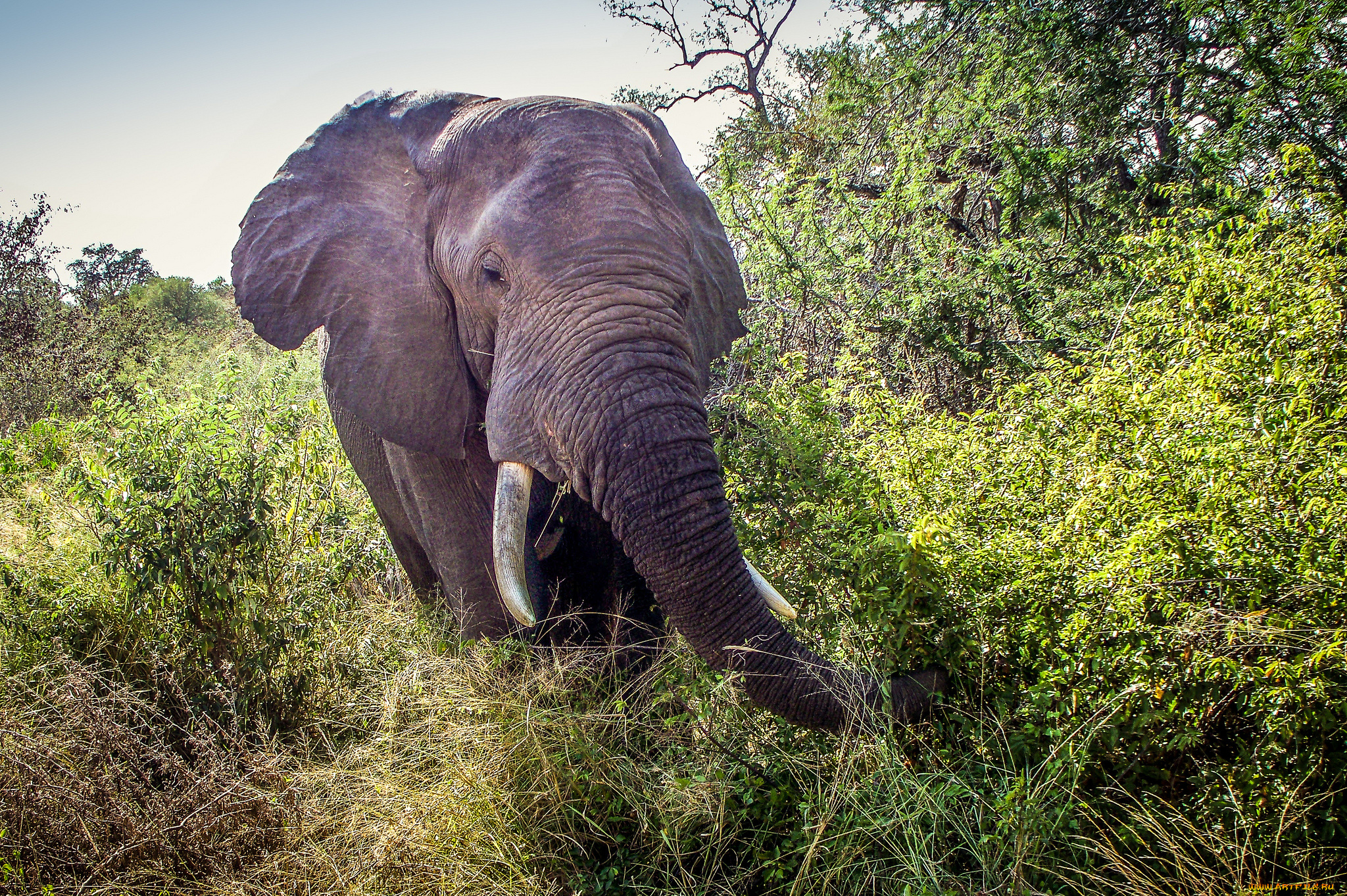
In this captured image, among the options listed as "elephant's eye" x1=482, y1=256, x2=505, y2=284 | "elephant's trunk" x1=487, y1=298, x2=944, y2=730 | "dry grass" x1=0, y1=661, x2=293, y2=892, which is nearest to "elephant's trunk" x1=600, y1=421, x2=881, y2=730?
"elephant's trunk" x1=487, y1=298, x2=944, y2=730

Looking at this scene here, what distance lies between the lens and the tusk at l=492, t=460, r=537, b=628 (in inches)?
127

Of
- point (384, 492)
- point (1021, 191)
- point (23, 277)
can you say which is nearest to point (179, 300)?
point (23, 277)

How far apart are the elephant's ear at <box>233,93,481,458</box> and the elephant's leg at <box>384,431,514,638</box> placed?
0.24 meters

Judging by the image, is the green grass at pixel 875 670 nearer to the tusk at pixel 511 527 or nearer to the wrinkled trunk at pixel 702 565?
the wrinkled trunk at pixel 702 565

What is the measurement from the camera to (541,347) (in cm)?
317

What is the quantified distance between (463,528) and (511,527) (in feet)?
2.78

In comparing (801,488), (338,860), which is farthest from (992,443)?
(338,860)

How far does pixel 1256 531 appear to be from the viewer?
235 centimetres

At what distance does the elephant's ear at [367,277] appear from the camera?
361 cm

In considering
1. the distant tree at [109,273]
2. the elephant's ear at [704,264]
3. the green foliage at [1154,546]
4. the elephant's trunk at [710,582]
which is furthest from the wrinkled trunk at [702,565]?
the distant tree at [109,273]

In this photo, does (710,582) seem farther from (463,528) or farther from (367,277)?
(367,277)

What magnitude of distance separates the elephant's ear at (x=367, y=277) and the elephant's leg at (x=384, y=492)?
886 mm

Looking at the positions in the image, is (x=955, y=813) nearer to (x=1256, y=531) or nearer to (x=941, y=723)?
(x=941, y=723)

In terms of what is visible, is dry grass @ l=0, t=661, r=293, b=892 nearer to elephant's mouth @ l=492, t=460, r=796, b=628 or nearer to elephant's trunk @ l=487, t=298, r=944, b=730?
elephant's mouth @ l=492, t=460, r=796, b=628
